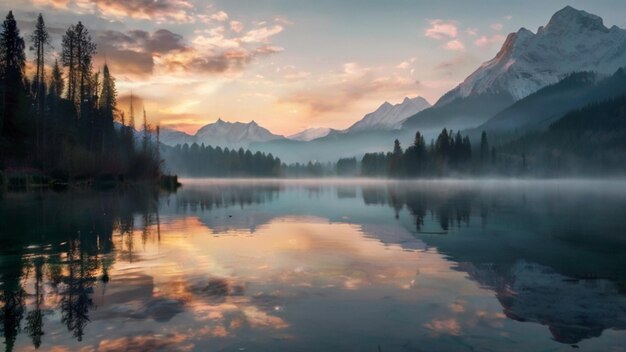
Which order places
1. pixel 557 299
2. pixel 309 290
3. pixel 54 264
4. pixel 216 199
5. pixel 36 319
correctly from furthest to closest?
pixel 216 199, pixel 54 264, pixel 309 290, pixel 557 299, pixel 36 319

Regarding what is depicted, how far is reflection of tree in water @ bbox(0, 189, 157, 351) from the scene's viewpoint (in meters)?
11.4

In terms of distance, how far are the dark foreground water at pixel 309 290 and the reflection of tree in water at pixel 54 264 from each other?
0.07 metres

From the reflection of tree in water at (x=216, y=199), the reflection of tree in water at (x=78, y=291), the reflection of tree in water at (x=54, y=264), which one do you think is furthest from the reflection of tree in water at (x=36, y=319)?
the reflection of tree in water at (x=216, y=199)

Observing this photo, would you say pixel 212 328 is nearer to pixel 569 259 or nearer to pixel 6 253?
pixel 6 253

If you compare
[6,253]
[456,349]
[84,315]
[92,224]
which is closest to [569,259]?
[456,349]

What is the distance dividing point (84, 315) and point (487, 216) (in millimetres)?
34884

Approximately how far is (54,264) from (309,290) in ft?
33.3

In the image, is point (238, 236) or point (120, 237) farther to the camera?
point (238, 236)

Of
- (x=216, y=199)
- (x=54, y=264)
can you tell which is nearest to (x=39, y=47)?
(x=216, y=199)

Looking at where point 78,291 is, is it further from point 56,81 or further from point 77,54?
point 56,81

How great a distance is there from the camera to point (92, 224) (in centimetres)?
3031

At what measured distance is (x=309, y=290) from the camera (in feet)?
47.4

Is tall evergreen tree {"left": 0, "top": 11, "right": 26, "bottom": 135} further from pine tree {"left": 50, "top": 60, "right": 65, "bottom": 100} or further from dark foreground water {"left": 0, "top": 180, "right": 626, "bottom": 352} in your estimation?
dark foreground water {"left": 0, "top": 180, "right": 626, "bottom": 352}

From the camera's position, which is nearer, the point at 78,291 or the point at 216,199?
the point at 78,291
